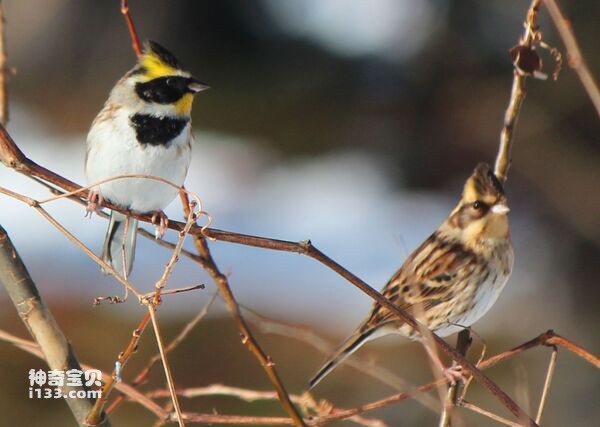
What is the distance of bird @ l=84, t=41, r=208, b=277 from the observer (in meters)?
2.78

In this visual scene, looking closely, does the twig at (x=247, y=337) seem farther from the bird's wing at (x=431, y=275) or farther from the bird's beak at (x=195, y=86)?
the bird's wing at (x=431, y=275)

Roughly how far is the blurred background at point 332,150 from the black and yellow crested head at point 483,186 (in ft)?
9.68

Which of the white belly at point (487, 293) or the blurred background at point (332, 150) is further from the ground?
the blurred background at point (332, 150)

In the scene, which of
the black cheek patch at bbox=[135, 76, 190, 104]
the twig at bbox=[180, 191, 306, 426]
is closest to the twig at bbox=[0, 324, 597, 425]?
the twig at bbox=[180, 191, 306, 426]

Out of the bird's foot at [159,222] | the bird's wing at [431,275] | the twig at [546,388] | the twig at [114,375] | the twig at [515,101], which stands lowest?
the twig at [546,388]

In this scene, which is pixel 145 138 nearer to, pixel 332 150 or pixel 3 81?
pixel 3 81

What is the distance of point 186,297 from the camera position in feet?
20.4

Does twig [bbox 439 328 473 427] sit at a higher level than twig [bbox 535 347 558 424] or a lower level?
higher

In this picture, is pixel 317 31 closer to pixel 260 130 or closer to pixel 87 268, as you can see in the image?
pixel 260 130

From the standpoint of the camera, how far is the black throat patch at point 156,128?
9.20 feet

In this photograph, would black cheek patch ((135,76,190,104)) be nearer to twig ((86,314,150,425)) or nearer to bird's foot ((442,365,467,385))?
bird's foot ((442,365,467,385))

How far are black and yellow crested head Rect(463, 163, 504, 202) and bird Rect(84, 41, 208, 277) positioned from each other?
0.83 m

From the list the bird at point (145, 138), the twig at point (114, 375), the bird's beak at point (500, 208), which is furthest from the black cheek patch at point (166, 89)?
the twig at point (114, 375)

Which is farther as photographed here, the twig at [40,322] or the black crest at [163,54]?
the black crest at [163,54]
